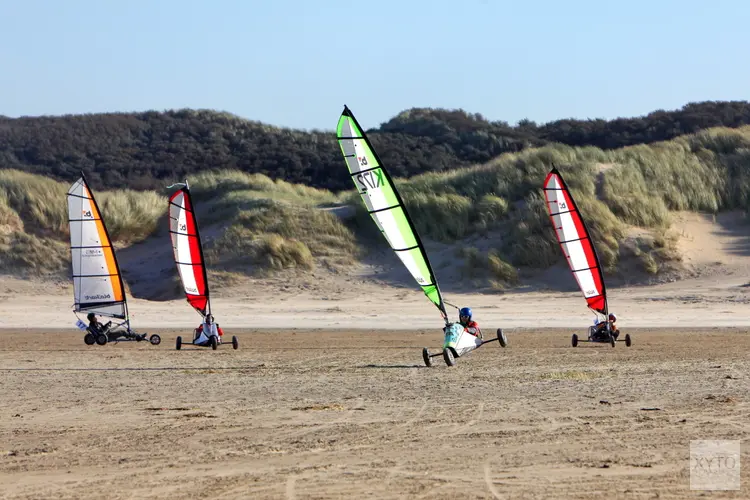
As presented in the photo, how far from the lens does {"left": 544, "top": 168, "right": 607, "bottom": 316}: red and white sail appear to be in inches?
629

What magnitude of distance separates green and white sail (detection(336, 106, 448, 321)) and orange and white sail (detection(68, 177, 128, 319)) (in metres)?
6.74

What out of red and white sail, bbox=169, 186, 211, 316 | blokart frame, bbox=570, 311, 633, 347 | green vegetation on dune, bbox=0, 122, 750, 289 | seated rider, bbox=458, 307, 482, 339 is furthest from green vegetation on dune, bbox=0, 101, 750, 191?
seated rider, bbox=458, 307, 482, 339

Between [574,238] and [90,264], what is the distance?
781cm

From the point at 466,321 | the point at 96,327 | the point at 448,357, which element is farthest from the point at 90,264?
the point at 448,357

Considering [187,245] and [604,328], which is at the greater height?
[187,245]

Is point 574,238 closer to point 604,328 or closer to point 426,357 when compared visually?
point 604,328

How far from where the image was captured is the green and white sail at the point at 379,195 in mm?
11602

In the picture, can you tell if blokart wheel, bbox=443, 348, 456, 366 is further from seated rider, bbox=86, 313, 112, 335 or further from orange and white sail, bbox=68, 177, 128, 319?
orange and white sail, bbox=68, 177, 128, 319

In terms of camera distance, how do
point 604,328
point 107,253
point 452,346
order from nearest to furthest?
point 452,346 < point 604,328 < point 107,253

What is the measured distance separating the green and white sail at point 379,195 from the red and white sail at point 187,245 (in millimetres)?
5551

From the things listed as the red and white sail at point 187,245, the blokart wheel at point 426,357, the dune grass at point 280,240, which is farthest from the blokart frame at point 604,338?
the dune grass at point 280,240

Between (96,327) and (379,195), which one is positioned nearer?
(379,195)

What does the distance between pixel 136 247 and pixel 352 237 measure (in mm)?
5751

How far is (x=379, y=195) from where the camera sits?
1167 cm
